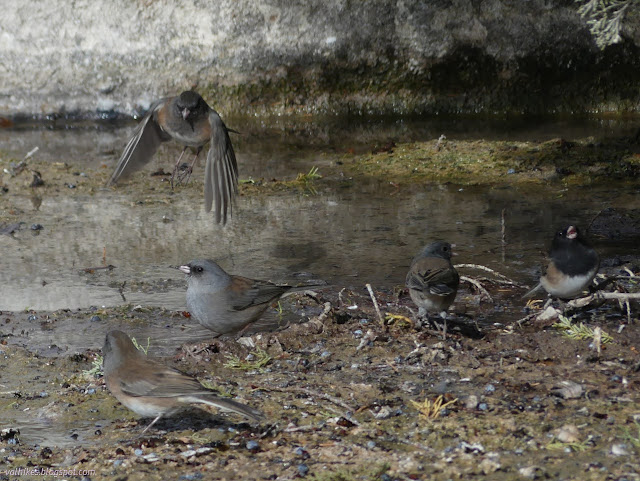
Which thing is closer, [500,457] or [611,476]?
[611,476]

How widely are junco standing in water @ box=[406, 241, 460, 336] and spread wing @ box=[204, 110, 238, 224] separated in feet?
4.36

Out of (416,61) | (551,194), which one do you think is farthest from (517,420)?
(416,61)

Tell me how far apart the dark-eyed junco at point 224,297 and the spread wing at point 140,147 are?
58.1 inches

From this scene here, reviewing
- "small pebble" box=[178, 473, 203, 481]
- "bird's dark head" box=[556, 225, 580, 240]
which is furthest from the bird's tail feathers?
"bird's dark head" box=[556, 225, 580, 240]

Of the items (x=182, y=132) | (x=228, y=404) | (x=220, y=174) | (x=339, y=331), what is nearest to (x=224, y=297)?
(x=339, y=331)

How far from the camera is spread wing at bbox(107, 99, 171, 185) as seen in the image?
7.06 m

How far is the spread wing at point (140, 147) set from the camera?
7.06 meters

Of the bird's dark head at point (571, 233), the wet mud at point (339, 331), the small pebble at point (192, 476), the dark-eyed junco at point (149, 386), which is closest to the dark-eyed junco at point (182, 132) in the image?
the wet mud at point (339, 331)

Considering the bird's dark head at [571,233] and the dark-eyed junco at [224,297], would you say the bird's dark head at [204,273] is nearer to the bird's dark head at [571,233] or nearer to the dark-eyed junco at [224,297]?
the dark-eyed junco at [224,297]

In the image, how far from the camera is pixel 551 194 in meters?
9.22

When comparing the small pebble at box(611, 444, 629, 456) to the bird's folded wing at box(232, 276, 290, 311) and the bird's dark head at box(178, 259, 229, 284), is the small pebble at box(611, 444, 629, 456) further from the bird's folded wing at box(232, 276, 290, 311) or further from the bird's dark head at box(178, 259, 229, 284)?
the bird's dark head at box(178, 259, 229, 284)

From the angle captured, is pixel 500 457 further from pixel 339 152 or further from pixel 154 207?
pixel 339 152

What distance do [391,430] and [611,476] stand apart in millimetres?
1056

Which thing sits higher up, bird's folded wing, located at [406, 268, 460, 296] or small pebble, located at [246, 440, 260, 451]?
bird's folded wing, located at [406, 268, 460, 296]
